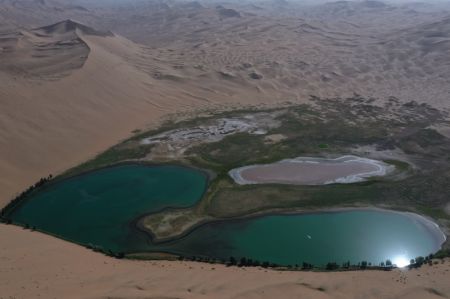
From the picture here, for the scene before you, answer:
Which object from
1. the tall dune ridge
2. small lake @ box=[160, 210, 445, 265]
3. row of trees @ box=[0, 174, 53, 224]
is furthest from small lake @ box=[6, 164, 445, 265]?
the tall dune ridge

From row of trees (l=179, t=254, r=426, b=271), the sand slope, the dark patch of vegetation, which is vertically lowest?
the sand slope

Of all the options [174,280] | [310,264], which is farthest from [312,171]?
[174,280]

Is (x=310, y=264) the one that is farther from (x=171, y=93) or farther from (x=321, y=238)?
(x=171, y=93)

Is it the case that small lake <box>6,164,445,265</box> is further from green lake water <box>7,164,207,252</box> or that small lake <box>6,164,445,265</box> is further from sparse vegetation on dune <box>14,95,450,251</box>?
sparse vegetation on dune <box>14,95,450,251</box>

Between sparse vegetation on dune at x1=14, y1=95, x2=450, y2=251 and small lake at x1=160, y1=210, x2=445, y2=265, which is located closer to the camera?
small lake at x1=160, y1=210, x2=445, y2=265

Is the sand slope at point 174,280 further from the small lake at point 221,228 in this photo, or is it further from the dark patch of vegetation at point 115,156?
the dark patch of vegetation at point 115,156
